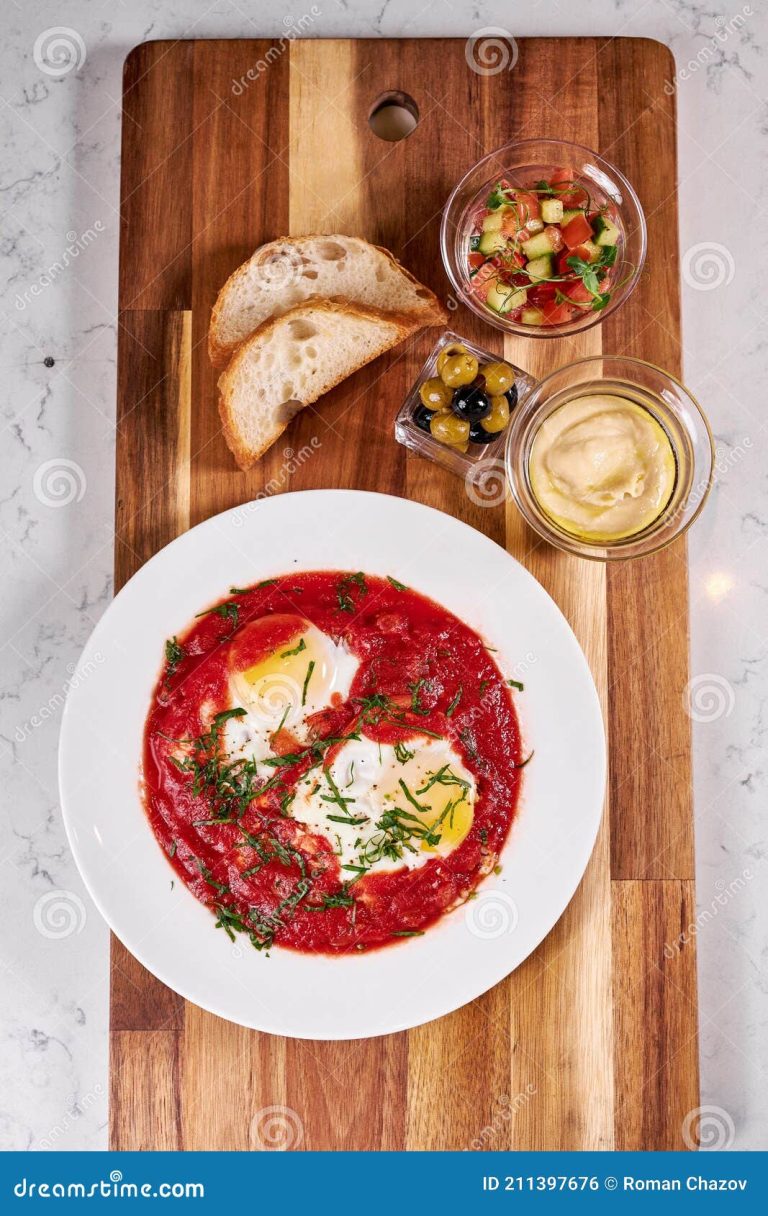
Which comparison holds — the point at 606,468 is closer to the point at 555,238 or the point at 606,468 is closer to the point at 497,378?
the point at 497,378

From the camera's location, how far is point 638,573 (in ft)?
11.5

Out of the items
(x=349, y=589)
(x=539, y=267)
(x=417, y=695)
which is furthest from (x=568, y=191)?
(x=417, y=695)

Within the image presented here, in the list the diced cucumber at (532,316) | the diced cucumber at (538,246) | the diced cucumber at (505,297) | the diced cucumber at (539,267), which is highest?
the diced cucumber at (538,246)

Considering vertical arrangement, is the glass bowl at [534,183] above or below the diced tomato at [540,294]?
above

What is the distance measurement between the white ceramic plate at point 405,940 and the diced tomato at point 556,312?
0.82 meters

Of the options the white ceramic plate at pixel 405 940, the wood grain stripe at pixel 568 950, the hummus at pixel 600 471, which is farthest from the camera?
the wood grain stripe at pixel 568 950

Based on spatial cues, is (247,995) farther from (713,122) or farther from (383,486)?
(713,122)

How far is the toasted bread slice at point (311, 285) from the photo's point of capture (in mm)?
3373

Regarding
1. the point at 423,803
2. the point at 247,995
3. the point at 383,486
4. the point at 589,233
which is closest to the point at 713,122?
the point at 589,233

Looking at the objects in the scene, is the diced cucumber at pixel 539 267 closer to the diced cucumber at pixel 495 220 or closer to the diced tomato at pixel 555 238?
the diced tomato at pixel 555 238

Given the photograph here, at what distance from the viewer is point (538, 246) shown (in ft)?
10.5

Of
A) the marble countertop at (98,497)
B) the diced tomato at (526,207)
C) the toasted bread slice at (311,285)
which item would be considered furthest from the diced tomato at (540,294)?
the marble countertop at (98,497)

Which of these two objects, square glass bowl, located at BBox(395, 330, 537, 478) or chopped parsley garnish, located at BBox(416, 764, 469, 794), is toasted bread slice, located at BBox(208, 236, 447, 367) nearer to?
square glass bowl, located at BBox(395, 330, 537, 478)
